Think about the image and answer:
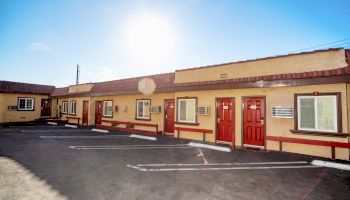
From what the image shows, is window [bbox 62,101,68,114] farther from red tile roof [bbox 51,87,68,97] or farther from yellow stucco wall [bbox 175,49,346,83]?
yellow stucco wall [bbox 175,49,346,83]

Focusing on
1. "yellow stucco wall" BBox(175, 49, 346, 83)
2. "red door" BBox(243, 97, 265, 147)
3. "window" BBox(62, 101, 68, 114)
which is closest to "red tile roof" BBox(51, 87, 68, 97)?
"window" BBox(62, 101, 68, 114)

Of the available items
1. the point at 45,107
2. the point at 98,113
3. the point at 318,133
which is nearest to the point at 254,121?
the point at 318,133

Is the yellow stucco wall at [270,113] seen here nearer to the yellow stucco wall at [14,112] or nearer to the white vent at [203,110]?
the white vent at [203,110]

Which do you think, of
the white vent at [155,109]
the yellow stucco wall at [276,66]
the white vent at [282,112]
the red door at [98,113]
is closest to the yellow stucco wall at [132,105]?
the white vent at [155,109]

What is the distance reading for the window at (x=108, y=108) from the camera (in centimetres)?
1847

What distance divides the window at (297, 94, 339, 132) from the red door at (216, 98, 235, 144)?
299cm

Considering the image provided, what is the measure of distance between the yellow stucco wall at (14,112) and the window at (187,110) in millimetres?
19895

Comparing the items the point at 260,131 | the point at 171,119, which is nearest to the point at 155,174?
the point at 260,131

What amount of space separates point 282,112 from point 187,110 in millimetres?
5372

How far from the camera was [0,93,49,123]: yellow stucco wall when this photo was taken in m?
21.9

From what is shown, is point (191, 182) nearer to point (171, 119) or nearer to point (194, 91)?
point (194, 91)

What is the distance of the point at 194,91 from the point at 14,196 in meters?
9.45

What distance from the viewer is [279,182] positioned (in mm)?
5492

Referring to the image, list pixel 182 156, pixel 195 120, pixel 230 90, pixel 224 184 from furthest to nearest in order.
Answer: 1. pixel 195 120
2. pixel 230 90
3. pixel 182 156
4. pixel 224 184
